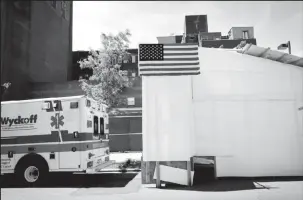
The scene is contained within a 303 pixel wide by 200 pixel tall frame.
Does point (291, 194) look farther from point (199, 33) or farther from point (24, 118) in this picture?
point (199, 33)

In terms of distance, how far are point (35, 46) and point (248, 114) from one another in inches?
1203

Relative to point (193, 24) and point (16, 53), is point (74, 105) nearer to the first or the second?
point (16, 53)

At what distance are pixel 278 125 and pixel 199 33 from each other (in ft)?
143

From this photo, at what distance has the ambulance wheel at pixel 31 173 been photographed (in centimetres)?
1016

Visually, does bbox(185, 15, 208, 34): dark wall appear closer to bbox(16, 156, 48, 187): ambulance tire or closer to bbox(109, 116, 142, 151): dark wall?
bbox(109, 116, 142, 151): dark wall

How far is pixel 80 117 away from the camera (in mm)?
10258

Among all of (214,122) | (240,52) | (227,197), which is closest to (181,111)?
(214,122)

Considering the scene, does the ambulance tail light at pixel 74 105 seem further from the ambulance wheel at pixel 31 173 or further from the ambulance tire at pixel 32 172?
the ambulance wheel at pixel 31 173

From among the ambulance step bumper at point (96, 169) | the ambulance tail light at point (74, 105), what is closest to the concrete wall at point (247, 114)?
the ambulance step bumper at point (96, 169)

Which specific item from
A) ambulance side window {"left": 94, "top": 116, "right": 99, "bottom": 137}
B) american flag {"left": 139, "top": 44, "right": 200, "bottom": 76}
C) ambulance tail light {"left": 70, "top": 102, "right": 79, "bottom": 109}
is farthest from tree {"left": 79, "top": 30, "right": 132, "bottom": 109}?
american flag {"left": 139, "top": 44, "right": 200, "bottom": 76}

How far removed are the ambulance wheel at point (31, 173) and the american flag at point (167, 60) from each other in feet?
16.6

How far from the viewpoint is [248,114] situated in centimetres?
1061

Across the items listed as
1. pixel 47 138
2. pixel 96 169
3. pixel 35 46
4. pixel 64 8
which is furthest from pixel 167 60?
pixel 64 8

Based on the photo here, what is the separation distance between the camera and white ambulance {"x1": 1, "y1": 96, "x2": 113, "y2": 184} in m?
10.1
